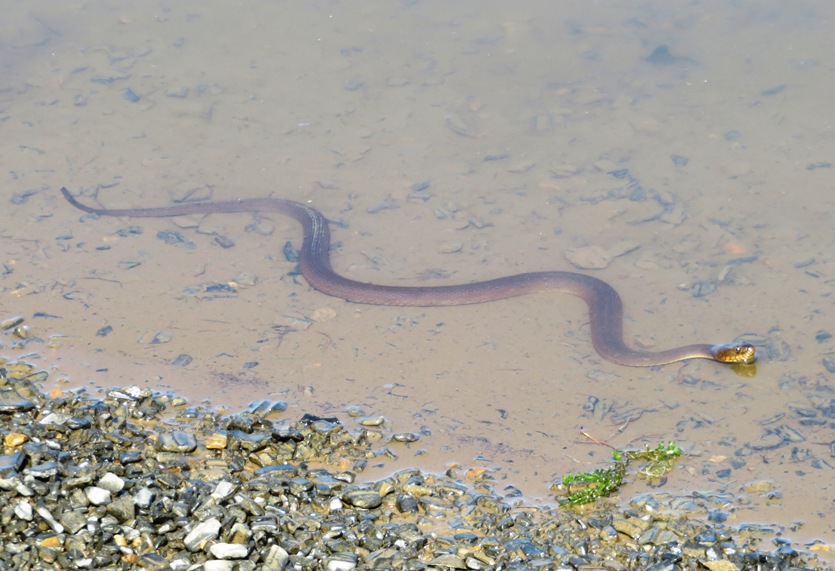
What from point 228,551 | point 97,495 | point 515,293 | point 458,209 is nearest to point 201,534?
point 228,551

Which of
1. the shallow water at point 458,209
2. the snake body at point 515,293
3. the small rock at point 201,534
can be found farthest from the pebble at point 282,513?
the snake body at point 515,293

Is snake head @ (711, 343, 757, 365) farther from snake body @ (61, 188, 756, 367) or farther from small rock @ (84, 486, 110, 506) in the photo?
small rock @ (84, 486, 110, 506)

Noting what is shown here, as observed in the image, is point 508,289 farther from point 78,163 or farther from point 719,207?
point 78,163

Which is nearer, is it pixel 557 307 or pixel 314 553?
pixel 314 553

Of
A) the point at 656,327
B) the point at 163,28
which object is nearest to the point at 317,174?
the point at 656,327

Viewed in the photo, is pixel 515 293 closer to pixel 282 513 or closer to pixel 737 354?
pixel 737 354

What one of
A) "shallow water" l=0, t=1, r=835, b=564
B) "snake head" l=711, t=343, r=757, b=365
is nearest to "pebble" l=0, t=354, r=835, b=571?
"shallow water" l=0, t=1, r=835, b=564

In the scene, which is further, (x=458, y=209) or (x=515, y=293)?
(x=458, y=209)

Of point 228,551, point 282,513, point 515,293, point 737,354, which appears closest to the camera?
point 228,551
